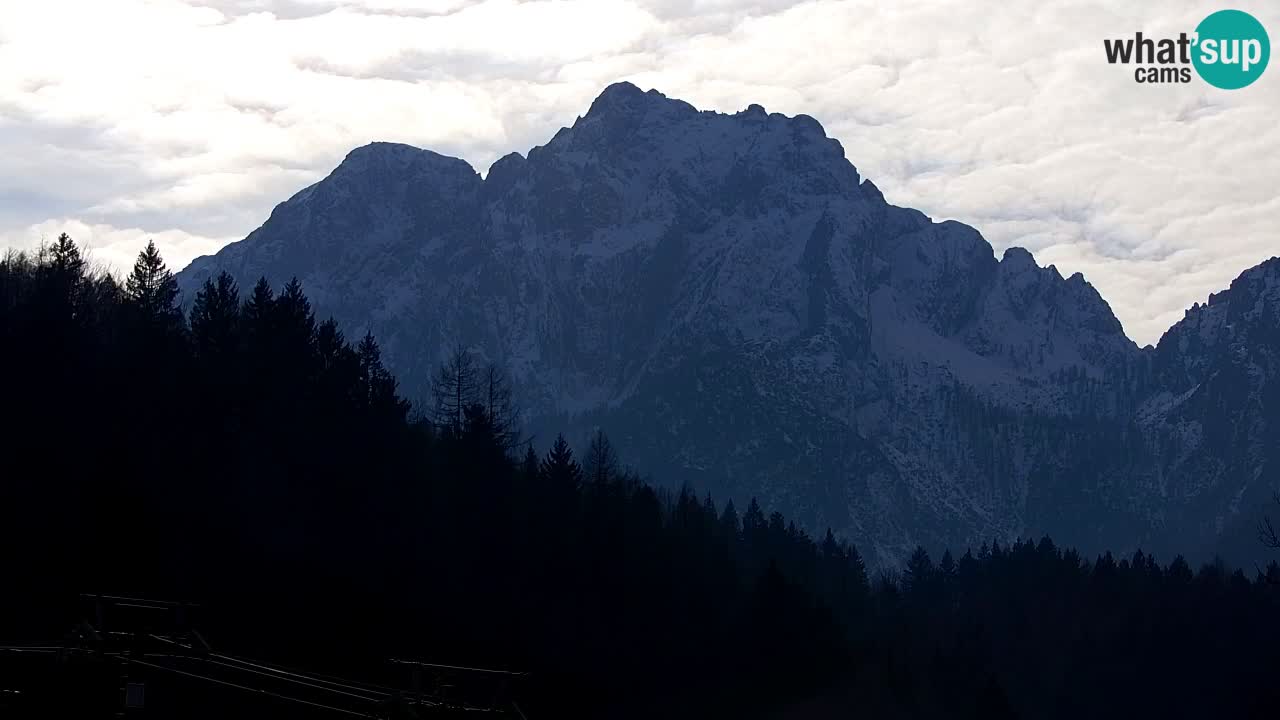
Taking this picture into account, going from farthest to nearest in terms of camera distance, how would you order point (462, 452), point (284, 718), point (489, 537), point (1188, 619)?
point (1188, 619) → point (462, 452) → point (489, 537) → point (284, 718)

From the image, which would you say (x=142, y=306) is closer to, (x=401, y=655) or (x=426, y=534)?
(x=426, y=534)

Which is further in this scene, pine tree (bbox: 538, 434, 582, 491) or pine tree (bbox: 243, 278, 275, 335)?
pine tree (bbox: 538, 434, 582, 491)

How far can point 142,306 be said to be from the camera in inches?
4432

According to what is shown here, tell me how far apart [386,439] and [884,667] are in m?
62.1

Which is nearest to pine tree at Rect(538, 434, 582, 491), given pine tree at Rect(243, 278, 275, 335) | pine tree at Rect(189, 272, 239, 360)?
pine tree at Rect(243, 278, 275, 335)

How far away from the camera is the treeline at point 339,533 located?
83.2 meters

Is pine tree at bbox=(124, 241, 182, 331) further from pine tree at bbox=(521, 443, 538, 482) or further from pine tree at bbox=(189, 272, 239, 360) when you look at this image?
pine tree at bbox=(521, 443, 538, 482)

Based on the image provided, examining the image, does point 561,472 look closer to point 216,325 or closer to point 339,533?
point 216,325

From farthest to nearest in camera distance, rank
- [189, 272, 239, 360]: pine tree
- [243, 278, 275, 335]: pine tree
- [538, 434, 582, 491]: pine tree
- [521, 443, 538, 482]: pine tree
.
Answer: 1. [521, 443, 538, 482]: pine tree
2. [538, 434, 582, 491]: pine tree
3. [243, 278, 275, 335]: pine tree
4. [189, 272, 239, 360]: pine tree

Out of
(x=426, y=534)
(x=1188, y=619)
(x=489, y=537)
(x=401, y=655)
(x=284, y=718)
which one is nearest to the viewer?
(x=284, y=718)

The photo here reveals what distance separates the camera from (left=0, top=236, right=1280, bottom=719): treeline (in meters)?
83.2

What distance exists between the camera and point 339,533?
3863 inches

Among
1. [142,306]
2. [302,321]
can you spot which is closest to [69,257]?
[142,306]

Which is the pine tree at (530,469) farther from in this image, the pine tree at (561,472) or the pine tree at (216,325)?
the pine tree at (216,325)
